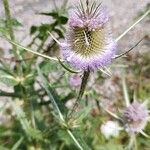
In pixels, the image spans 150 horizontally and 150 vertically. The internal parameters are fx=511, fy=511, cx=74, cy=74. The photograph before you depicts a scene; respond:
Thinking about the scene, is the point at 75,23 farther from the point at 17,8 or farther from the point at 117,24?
the point at 117,24

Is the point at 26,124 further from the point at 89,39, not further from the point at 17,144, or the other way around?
the point at 89,39

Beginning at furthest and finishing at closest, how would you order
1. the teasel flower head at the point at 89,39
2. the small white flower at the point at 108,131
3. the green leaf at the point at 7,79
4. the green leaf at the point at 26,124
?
1. the small white flower at the point at 108,131
2. the green leaf at the point at 26,124
3. the green leaf at the point at 7,79
4. the teasel flower head at the point at 89,39

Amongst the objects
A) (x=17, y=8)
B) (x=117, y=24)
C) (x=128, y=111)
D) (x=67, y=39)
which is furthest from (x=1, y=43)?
(x=67, y=39)

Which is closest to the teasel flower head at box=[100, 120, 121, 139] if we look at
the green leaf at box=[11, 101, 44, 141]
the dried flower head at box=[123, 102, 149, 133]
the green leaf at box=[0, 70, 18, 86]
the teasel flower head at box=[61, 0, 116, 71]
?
the dried flower head at box=[123, 102, 149, 133]

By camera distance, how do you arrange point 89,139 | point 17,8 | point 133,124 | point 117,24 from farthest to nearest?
point 117,24
point 17,8
point 89,139
point 133,124

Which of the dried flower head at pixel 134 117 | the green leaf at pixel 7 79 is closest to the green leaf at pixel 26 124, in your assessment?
the green leaf at pixel 7 79

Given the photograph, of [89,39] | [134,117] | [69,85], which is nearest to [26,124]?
[69,85]

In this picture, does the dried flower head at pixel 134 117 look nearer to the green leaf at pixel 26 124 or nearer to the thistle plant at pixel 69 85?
the thistle plant at pixel 69 85
